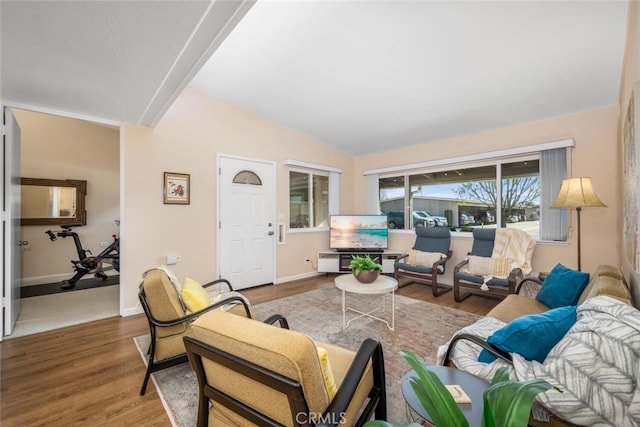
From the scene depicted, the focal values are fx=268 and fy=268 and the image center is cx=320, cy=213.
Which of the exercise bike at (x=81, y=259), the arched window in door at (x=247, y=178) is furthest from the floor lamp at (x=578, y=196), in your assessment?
the exercise bike at (x=81, y=259)

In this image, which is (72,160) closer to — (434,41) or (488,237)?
(434,41)

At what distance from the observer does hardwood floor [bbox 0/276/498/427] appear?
1612 millimetres

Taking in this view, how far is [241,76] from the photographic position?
11.2ft

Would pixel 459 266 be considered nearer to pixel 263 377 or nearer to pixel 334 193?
pixel 334 193

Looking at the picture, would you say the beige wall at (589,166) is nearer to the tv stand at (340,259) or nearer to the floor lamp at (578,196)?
the floor lamp at (578,196)

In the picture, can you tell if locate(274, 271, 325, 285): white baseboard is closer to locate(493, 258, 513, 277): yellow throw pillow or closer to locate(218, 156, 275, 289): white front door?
locate(218, 156, 275, 289): white front door

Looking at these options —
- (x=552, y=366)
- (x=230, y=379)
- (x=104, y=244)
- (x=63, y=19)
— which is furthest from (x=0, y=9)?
(x=104, y=244)

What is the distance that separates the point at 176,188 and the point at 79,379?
230 centimetres

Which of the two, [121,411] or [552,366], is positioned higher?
[552,366]

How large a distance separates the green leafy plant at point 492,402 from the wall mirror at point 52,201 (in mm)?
6411

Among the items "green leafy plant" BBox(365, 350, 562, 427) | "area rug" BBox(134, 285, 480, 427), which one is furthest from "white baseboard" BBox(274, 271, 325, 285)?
"green leafy plant" BBox(365, 350, 562, 427)

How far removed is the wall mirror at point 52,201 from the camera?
4602 millimetres

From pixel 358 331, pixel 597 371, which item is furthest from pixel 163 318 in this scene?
pixel 597 371

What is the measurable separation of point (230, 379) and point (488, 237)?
13.2 feet
